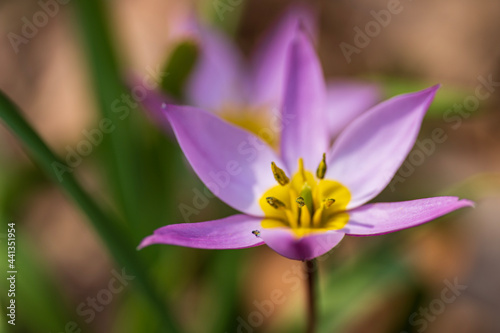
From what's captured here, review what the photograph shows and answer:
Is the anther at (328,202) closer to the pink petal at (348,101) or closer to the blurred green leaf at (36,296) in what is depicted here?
the pink petal at (348,101)

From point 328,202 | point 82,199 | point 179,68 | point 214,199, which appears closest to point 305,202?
point 328,202

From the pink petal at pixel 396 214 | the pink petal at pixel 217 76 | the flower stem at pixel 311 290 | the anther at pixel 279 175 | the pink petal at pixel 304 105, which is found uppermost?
the pink petal at pixel 217 76

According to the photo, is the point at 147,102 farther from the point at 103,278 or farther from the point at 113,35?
the point at 103,278

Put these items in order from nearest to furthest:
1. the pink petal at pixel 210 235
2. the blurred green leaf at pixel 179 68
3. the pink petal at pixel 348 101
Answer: the pink petal at pixel 210 235
the blurred green leaf at pixel 179 68
the pink petal at pixel 348 101

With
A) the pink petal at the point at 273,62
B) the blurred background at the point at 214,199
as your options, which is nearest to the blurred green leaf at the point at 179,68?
the blurred background at the point at 214,199

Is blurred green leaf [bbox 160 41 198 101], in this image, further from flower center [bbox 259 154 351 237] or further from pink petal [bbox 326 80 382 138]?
pink petal [bbox 326 80 382 138]

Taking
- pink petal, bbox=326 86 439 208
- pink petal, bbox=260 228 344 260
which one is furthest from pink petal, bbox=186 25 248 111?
pink petal, bbox=260 228 344 260

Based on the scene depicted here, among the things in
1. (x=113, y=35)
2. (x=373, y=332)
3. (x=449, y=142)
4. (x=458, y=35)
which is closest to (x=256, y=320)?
(x=373, y=332)
